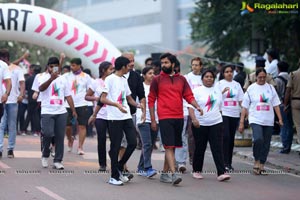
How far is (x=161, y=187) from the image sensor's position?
1141 centimetres

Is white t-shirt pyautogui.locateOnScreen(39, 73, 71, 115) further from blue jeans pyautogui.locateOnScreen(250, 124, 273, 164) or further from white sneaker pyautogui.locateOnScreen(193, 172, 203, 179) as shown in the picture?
blue jeans pyautogui.locateOnScreen(250, 124, 273, 164)

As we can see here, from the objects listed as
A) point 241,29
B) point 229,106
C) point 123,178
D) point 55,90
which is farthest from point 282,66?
point 241,29

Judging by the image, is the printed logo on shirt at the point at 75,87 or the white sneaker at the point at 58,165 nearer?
the white sneaker at the point at 58,165

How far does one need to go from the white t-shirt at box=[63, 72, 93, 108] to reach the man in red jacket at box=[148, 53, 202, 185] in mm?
4907

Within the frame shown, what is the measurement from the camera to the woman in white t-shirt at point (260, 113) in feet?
43.7

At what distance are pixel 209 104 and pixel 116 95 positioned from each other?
176 centimetres

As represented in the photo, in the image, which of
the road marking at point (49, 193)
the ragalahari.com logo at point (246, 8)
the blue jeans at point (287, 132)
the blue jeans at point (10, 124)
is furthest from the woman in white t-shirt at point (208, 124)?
the ragalahari.com logo at point (246, 8)

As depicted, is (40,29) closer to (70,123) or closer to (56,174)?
(70,123)

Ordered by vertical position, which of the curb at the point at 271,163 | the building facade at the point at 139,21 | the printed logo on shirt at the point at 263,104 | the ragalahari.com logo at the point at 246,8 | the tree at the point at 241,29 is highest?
the building facade at the point at 139,21

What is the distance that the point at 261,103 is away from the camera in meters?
13.4

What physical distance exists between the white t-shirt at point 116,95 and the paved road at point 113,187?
1.03m

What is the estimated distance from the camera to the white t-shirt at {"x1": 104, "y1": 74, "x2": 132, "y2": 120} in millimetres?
11548

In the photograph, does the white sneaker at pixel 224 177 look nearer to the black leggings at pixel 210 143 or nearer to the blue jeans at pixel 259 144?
the black leggings at pixel 210 143

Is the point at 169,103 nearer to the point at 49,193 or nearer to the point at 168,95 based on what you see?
the point at 168,95
